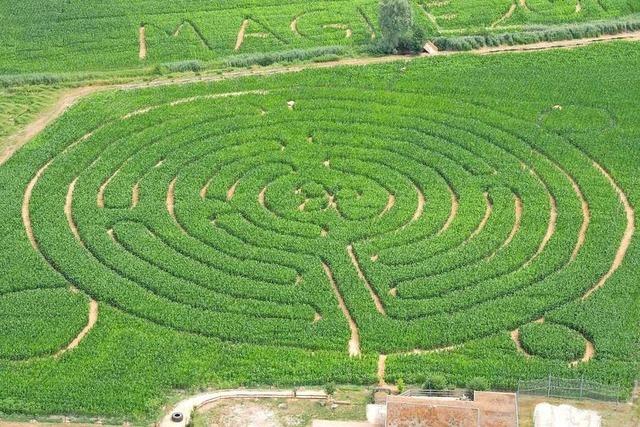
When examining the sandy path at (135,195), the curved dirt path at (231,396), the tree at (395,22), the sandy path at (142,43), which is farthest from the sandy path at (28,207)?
the tree at (395,22)

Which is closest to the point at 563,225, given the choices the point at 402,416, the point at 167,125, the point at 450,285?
the point at 450,285

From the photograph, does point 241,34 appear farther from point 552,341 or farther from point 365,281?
point 552,341

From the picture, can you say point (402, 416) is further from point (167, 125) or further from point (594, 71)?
point (594, 71)

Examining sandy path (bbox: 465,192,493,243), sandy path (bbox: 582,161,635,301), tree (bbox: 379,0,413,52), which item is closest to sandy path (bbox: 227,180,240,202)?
sandy path (bbox: 465,192,493,243)

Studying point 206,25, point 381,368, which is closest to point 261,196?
point 381,368

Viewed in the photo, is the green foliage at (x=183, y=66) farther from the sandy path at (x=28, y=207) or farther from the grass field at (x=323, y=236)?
the sandy path at (x=28, y=207)

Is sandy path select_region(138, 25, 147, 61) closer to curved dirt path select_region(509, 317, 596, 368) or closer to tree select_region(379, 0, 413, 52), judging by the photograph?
tree select_region(379, 0, 413, 52)
